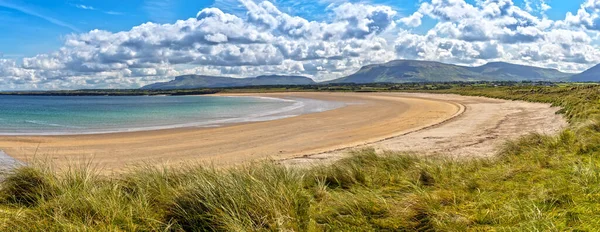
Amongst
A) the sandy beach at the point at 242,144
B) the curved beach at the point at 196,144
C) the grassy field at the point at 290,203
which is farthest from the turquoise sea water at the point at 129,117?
the grassy field at the point at 290,203

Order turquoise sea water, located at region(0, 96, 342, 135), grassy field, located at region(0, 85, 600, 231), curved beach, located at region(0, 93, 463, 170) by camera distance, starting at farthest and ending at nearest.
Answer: turquoise sea water, located at region(0, 96, 342, 135)
curved beach, located at region(0, 93, 463, 170)
grassy field, located at region(0, 85, 600, 231)

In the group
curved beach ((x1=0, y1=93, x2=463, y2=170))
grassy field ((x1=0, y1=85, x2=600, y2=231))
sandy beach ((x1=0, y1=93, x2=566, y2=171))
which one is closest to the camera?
grassy field ((x1=0, y1=85, x2=600, y2=231))

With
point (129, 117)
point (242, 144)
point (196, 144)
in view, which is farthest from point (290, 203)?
point (129, 117)

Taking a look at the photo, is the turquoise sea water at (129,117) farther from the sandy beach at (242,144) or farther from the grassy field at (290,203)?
the grassy field at (290,203)

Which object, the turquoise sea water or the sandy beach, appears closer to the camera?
the sandy beach

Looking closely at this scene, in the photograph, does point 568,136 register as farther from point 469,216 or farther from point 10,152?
point 10,152

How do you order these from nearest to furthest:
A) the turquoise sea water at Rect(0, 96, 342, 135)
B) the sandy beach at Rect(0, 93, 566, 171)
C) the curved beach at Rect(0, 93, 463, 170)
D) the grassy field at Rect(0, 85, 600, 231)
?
1. the grassy field at Rect(0, 85, 600, 231)
2. the sandy beach at Rect(0, 93, 566, 171)
3. the curved beach at Rect(0, 93, 463, 170)
4. the turquoise sea water at Rect(0, 96, 342, 135)

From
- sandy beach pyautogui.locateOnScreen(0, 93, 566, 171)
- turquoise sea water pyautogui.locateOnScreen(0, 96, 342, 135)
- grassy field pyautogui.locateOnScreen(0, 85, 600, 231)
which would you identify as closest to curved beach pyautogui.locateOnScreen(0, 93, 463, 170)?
sandy beach pyautogui.locateOnScreen(0, 93, 566, 171)

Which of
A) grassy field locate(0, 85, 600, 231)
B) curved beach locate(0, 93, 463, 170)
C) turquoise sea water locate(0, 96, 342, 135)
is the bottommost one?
turquoise sea water locate(0, 96, 342, 135)

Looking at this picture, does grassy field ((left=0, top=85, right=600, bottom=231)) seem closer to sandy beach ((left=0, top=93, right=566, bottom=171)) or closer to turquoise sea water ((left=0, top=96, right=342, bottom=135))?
sandy beach ((left=0, top=93, right=566, bottom=171))

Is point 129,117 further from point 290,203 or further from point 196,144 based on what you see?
point 290,203

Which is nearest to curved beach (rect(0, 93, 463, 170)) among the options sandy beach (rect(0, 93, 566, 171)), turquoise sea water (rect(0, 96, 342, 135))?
sandy beach (rect(0, 93, 566, 171))

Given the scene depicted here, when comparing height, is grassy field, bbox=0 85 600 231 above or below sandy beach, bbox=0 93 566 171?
above

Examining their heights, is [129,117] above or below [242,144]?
below
